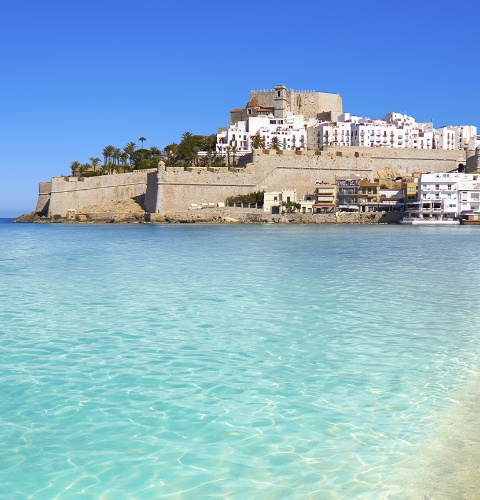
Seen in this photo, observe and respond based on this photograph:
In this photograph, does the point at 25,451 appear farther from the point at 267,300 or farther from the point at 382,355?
the point at 267,300

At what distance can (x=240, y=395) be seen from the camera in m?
4.34

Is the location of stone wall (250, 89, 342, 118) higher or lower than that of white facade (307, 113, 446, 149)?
higher

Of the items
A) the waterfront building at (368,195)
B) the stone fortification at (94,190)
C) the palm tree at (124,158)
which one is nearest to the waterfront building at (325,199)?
the waterfront building at (368,195)

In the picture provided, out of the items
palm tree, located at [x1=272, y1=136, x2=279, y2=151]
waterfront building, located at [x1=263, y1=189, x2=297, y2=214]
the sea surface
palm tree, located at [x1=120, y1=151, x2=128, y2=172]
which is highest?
palm tree, located at [x1=272, y1=136, x2=279, y2=151]

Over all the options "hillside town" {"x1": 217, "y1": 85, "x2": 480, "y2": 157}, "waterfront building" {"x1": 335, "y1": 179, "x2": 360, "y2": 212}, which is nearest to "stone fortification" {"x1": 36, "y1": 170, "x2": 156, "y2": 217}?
"hillside town" {"x1": 217, "y1": 85, "x2": 480, "y2": 157}

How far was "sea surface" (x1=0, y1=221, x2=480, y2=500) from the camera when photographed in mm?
3137

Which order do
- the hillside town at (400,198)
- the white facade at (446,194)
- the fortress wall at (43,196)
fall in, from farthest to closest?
1. the fortress wall at (43,196)
2. the hillside town at (400,198)
3. the white facade at (446,194)

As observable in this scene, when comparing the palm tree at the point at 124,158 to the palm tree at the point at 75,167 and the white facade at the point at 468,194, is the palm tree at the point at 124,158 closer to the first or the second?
the palm tree at the point at 75,167

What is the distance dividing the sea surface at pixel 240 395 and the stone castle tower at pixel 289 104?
55.9m

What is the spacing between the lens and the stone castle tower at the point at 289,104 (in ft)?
207

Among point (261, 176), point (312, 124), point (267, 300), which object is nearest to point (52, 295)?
point (267, 300)

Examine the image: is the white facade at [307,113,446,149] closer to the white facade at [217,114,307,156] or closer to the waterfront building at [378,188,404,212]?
the white facade at [217,114,307,156]

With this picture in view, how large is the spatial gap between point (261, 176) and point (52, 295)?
3827 centimetres

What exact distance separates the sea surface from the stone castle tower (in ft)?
183
